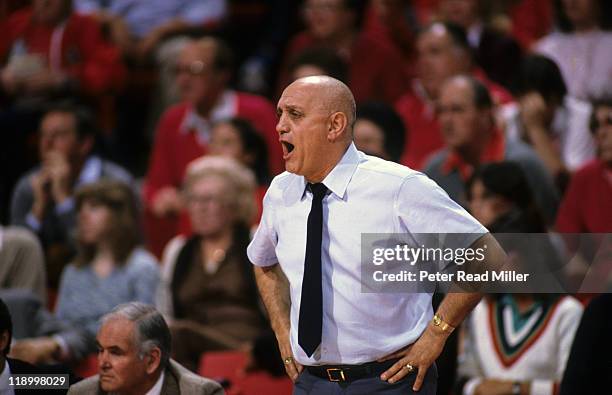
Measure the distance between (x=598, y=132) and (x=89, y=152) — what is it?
2.49 metres

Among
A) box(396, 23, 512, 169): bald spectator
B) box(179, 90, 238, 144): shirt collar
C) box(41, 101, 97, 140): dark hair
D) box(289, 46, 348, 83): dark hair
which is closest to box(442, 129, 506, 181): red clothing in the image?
box(396, 23, 512, 169): bald spectator

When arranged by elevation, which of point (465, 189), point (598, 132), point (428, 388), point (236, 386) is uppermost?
point (598, 132)

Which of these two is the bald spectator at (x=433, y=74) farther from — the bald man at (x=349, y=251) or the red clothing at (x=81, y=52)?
the bald man at (x=349, y=251)

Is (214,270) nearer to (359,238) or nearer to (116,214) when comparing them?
(116,214)

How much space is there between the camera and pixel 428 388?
8.71ft

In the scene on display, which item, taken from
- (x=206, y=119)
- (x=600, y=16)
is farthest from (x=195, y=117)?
(x=600, y=16)

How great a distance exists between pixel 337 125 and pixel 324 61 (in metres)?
3.11

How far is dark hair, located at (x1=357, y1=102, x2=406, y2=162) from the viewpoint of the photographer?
5.12 metres

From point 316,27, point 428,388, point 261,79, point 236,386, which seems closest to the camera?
point 428,388

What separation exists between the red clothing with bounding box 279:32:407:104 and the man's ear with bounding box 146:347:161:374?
358 cm

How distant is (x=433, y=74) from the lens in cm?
569

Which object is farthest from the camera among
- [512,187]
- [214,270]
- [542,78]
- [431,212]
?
[542,78]

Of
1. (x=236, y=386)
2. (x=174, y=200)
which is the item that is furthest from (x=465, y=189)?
(x=174, y=200)

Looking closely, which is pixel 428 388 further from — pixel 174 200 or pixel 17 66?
pixel 17 66
